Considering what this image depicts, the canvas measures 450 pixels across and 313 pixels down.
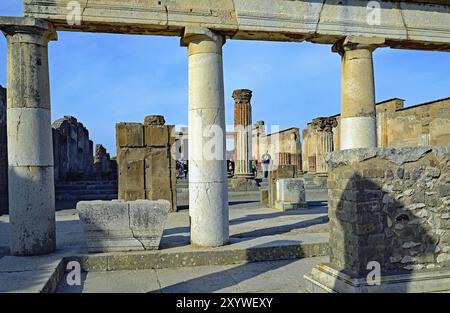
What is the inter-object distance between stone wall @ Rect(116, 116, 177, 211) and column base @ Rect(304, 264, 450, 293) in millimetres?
7207

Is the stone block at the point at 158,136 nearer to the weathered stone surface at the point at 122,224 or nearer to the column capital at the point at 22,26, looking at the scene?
the weathered stone surface at the point at 122,224

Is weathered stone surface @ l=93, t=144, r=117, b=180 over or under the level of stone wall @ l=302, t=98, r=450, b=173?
under

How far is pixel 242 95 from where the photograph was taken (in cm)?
1792

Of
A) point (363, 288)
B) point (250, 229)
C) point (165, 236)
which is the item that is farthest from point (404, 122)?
point (363, 288)

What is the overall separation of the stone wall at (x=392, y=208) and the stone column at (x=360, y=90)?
258 centimetres

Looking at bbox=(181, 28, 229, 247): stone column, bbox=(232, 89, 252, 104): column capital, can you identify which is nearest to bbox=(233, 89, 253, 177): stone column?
bbox=(232, 89, 252, 104): column capital

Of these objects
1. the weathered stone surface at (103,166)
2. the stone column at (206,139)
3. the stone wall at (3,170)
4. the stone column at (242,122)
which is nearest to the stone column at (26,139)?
the stone column at (206,139)

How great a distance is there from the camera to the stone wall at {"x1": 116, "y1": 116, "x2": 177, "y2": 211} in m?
10.7

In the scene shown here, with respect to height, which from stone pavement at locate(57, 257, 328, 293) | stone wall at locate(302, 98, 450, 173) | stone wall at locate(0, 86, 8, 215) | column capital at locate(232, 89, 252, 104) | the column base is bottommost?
stone pavement at locate(57, 257, 328, 293)

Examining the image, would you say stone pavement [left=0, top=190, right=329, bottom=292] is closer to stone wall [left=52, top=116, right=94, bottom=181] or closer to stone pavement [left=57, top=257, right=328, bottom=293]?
stone pavement [left=57, top=257, right=328, bottom=293]

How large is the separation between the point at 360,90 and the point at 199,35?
300cm

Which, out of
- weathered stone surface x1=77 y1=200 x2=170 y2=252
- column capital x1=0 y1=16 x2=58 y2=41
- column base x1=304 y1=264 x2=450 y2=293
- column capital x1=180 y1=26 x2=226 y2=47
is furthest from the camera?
column capital x1=180 y1=26 x2=226 y2=47

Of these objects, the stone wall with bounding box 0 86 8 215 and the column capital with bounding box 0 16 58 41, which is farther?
the stone wall with bounding box 0 86 8 215

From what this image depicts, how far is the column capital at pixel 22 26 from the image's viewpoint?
5.50m
